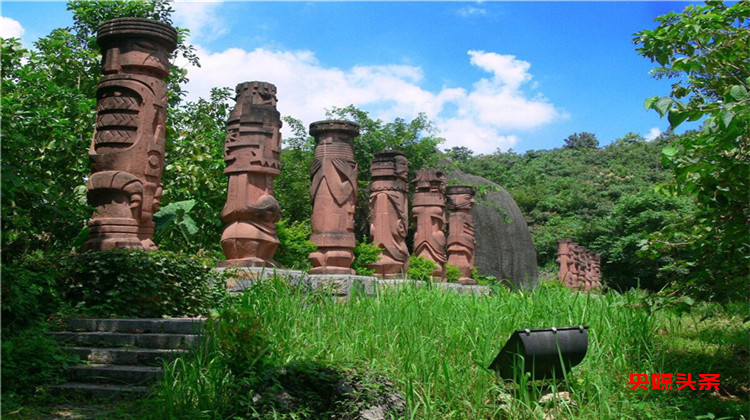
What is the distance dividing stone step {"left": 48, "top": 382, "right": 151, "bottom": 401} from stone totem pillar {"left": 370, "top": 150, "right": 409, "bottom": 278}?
878cm

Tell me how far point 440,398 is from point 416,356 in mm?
476

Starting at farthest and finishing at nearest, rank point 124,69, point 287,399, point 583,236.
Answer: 1. point 583,236
2. point 124,69
3. point 287,399

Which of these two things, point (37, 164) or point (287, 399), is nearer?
point (287, 399)

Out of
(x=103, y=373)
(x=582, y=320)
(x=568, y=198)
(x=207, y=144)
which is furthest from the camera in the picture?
(x=568, y=198)

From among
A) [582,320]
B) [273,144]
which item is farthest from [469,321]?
[273,144]

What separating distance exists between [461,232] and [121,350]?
1380 centimetres

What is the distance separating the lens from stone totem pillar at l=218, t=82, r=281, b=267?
359 inches

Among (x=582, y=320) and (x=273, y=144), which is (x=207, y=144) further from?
(x=582, y=320)

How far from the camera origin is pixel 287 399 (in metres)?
4.41

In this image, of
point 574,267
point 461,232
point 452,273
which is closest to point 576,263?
point 574,267

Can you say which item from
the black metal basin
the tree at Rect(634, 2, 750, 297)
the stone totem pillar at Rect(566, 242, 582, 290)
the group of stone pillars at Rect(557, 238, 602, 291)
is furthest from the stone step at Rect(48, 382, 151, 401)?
the stone totem pillar at Rect(566, 242, 582, 290)

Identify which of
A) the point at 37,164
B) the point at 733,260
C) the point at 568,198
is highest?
the point at 568,198

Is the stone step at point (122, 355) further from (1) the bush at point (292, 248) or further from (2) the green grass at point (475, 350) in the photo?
(1) the bush at point (292, 248)

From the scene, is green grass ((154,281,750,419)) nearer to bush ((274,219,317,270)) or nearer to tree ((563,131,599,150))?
bush ((274,219,317,270))
